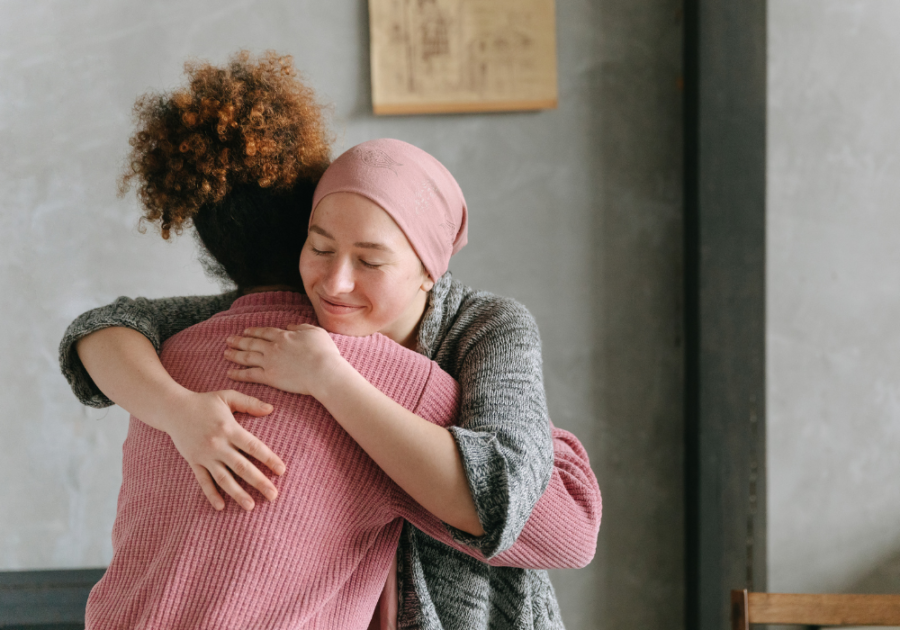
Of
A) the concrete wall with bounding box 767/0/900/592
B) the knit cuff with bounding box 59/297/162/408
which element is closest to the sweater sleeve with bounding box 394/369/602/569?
the knit cuff with bounding box 59/297/162/408

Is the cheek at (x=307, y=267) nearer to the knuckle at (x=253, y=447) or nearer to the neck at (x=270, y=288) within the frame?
the neck at (x=270, y=288)

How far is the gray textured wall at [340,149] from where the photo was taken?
1.61 m

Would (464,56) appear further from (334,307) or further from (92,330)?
(92,330)

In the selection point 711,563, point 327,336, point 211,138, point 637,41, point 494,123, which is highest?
point 637,41

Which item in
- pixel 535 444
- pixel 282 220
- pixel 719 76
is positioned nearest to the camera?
pixel 535 444

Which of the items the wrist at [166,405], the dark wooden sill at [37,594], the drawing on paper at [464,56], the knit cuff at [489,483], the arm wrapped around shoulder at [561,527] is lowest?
the dark wooden sill at [37,594]

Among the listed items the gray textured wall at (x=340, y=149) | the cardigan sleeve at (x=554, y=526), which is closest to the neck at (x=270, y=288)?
the cardigan sleeve at (x=554, y=526)

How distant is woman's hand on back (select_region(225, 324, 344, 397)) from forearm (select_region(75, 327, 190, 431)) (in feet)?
0.28

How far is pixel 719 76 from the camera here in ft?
5.05

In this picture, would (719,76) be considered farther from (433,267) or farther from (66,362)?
(66,362)

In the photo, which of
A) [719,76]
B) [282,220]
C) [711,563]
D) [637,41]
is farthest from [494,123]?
[711,563]

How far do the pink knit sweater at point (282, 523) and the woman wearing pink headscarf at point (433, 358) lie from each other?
0.09 feet

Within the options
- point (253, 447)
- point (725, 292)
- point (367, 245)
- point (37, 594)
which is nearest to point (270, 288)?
point (367, 245)

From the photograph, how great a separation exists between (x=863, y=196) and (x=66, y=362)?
68.6 inches
